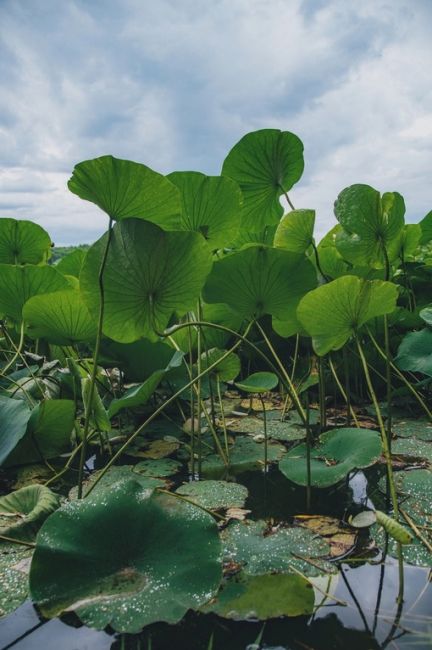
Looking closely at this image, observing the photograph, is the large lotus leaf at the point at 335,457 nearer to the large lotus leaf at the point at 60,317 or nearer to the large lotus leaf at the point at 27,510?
the large lotus leaf at the point at 27,510

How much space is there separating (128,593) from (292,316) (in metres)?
0.66

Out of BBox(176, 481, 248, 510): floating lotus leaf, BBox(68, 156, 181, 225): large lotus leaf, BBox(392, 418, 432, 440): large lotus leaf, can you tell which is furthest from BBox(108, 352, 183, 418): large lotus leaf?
BBox(392, 418, 432, 440): large lotus leaf

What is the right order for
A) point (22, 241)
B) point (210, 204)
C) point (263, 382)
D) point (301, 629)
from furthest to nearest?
point (22, 241), point (263, 382), point (210, 204), point (301, 629)

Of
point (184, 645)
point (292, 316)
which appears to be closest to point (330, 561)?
point (184, 645)

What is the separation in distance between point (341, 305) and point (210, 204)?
0.37m

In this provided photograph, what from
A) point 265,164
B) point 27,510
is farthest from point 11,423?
point 265,164

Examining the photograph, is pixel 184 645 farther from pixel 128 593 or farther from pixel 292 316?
pixel 292 316

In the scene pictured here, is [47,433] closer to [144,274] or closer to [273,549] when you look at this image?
[144,274]

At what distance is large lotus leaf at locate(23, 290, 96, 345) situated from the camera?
1.06 metres

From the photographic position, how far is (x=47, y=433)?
115cm

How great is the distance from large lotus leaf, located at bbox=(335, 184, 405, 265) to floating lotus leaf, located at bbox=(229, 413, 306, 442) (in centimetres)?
53

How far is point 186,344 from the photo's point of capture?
4.76 ft

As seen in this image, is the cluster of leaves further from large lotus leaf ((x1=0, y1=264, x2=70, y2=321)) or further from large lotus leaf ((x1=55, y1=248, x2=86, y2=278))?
large lotus leaf ((x1=55, y1=248, x2=86, y2=278))

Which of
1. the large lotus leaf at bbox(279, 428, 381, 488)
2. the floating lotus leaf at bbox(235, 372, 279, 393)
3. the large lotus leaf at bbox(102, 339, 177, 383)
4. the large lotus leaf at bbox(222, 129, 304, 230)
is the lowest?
the large lotus leaf at bbox(279, 428, 381, 488)
